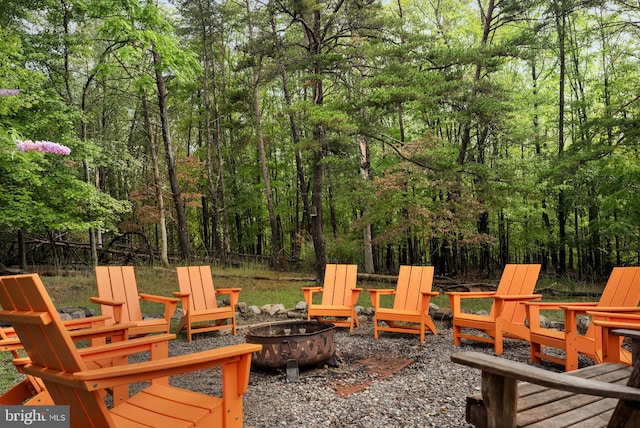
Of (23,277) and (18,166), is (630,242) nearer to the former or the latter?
(23,277)

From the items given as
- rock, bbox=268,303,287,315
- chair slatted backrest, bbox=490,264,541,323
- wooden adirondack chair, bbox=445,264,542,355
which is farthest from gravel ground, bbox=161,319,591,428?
rock, bbox=268,303,287,315

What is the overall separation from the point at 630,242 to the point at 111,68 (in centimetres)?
1085

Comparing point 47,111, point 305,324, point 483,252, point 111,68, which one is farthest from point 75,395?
point 483,252

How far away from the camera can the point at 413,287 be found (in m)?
5.13

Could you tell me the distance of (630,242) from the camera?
367 inches

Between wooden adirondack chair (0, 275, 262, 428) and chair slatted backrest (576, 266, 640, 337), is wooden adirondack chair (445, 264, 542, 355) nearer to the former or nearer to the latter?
chair slatted backrest (576, 266, 640, 337)

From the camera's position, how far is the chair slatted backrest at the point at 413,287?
198 inches

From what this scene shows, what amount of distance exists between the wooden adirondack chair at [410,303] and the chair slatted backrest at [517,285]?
0.71 metres

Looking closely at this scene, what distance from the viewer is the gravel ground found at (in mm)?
2713

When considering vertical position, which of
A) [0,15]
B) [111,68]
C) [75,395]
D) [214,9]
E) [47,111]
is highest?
[214,9]

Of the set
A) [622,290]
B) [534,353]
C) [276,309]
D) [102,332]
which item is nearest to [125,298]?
[102,332]

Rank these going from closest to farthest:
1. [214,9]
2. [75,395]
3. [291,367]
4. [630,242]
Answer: [75,395] → [291,367] → [630,242] → [214,9]

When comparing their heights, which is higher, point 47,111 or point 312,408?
point 47,111

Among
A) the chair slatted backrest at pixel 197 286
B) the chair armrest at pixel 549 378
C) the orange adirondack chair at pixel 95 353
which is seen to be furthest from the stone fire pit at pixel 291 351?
the chair armrest at pixel 549 378
